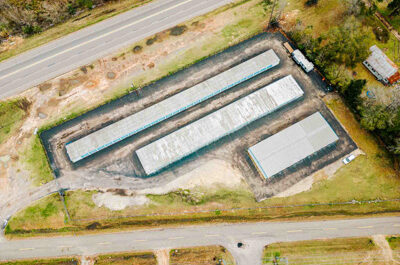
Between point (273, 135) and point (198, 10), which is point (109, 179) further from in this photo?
Result: point (198, 10)

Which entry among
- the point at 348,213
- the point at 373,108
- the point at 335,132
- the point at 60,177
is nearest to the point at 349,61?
the point at 373,108

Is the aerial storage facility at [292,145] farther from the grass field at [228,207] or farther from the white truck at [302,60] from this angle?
the white truck at [302,60]

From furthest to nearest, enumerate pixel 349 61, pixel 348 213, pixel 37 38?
1. pixel 37 38
2. pixel 349 61
3. pixel 348 213

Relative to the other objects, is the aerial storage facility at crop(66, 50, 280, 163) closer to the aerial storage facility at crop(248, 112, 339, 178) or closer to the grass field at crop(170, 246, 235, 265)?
the aerial storage facility at crop(248, 112, 339, 178)

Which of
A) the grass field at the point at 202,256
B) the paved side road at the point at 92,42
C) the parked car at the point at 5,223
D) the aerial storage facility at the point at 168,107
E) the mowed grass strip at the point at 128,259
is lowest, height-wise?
the grass field at the point at 202,256

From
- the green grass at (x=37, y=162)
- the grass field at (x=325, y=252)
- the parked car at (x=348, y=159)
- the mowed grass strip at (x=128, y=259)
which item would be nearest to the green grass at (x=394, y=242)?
the grass field at (x=325, y=252)

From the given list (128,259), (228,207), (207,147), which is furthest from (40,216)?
(228,207)

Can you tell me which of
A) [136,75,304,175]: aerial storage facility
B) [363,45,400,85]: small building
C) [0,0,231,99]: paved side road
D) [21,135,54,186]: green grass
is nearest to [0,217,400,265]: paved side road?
[21,135,54,186]: green grass
